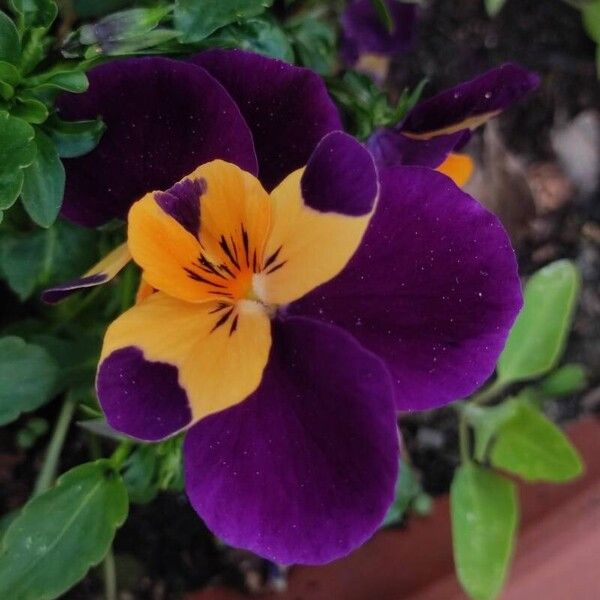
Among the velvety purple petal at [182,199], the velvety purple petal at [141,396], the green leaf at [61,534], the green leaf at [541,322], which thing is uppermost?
the velvety purple petal at [182,199]

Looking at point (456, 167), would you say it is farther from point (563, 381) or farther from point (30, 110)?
point (563, 381)

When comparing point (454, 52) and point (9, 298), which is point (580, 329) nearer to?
point (454, 52)

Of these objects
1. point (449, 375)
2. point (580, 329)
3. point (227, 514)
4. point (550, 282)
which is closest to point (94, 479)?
point (227, 514)

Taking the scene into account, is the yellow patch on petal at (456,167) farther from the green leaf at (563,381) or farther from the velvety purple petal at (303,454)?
the green leaf at (563,381)

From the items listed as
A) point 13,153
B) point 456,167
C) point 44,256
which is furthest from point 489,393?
point 13,153

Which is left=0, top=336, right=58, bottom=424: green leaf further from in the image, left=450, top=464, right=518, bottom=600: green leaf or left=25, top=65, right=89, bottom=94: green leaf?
left=450, top=464, right=518, bottom=600: green leaf

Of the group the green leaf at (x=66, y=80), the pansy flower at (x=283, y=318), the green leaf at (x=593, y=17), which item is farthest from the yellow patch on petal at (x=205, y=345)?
the green leaf at (x=593, y=17)
